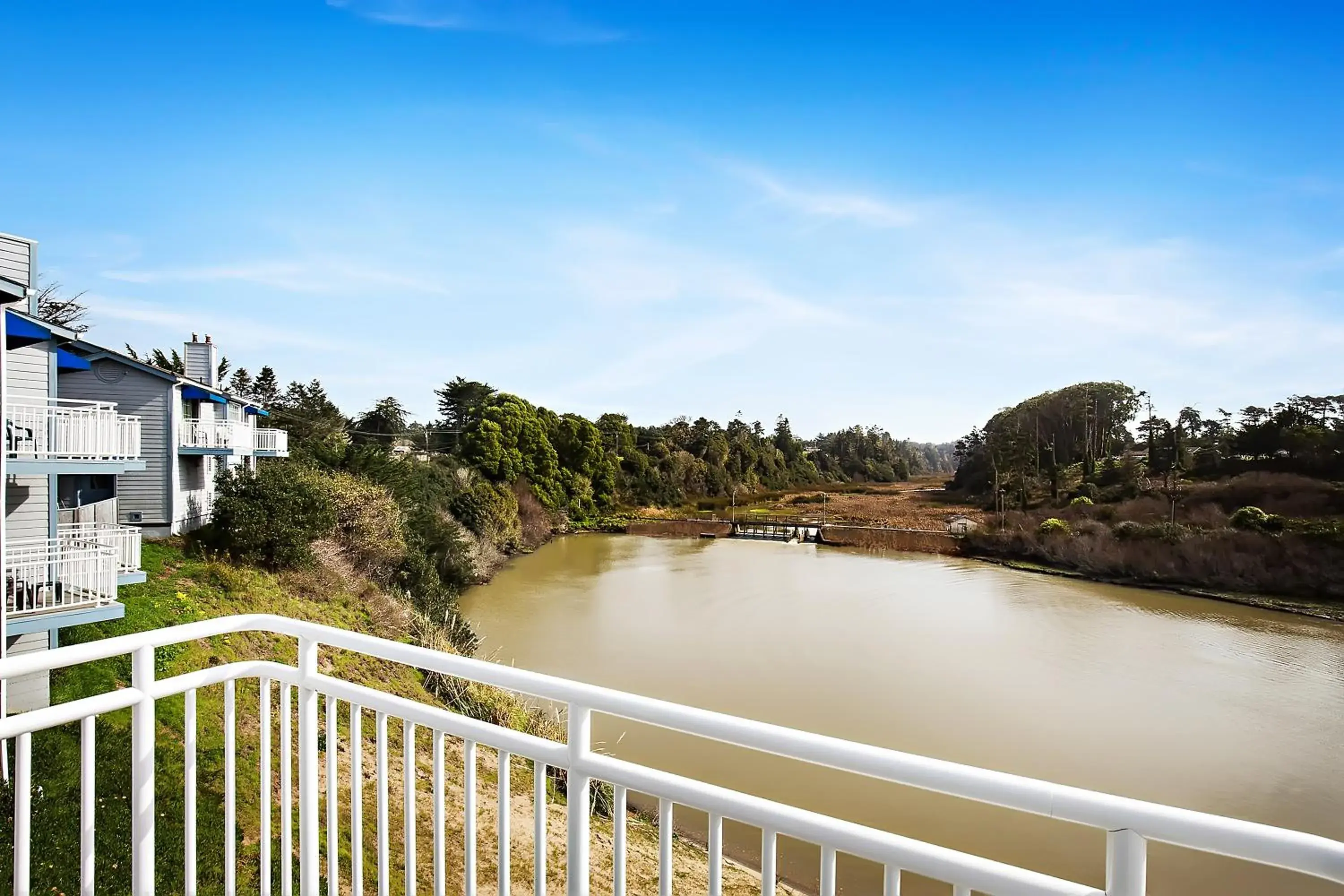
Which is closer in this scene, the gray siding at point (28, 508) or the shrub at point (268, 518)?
the gray siding at point (28, 508)

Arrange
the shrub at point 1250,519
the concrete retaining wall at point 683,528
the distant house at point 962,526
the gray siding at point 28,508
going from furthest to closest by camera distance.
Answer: the concrete retaining wall at point 683,528 → the distant house at point 962,526 → the shrub at point 1250,519 → the gray siding at point 28,508

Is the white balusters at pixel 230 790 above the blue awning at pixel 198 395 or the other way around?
the other way around

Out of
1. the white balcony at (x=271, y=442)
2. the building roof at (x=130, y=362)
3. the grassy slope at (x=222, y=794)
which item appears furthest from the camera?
the white balcony at (x=271, y=442)

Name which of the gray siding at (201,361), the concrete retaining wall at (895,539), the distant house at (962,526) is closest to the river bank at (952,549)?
the concrete retaining wall at (895,539)

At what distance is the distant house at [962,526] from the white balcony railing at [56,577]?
22899 mm

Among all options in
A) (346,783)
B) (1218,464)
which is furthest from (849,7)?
(1218,464)

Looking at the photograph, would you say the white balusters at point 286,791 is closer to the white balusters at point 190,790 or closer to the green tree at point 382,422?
the white balusters at point 190,790

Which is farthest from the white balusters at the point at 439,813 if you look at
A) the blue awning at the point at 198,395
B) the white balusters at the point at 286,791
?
the blue awning at the point at 198,395

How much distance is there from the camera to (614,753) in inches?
284

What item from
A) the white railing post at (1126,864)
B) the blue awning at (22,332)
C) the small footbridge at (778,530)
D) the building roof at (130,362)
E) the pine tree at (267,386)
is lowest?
the small footbridge at (778,530)

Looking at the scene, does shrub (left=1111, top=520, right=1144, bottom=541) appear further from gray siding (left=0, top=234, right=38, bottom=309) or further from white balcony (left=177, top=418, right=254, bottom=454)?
gray siding (left=0, top=234, right=38, bottom=309)

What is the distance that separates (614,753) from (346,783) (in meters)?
2.72

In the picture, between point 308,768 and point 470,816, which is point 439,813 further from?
point 308,768

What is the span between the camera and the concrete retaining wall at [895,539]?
23625mm
